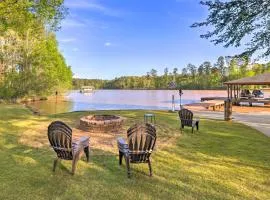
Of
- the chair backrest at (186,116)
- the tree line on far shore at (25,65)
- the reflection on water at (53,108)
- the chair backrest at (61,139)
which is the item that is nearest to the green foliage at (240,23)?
the chair backrest at (186,116)

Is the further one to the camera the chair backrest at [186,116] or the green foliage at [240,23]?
the chair backrest at [186,116]

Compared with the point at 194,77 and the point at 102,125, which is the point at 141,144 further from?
the point at 194,77

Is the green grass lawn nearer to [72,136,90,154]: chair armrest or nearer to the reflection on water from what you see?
[72,136,90,154]: chair armrest

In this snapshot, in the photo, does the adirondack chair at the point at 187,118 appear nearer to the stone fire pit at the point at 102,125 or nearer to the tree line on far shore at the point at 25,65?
the stone fire pit at the point at 102,125

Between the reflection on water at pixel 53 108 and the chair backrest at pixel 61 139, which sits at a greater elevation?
the chair backrest at pixel 61 139

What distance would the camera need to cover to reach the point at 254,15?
24.1ft

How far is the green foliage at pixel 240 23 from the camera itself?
731 cm

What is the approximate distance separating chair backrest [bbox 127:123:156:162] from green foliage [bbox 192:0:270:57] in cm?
434

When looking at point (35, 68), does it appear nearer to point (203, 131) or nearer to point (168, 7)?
point (168, 7)

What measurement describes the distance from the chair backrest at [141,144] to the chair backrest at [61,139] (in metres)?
1.25

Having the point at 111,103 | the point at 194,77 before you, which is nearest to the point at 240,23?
the point at 111,103

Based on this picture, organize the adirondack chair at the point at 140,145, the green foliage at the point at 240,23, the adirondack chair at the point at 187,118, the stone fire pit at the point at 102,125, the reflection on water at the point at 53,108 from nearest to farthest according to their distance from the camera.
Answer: the adirondack chair at the point at 140,145 < the green foliage at the point at 240,23 < the stone fire pit at the point at 102,125 < the adirondack chair at the point at 187,118 < the reflection on water at the point at 53,108

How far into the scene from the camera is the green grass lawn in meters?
4.40

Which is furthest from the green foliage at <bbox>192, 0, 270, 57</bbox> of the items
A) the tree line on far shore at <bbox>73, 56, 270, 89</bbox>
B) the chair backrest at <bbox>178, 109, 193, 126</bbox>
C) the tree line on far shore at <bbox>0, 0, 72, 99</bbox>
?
the tree line on far shore at <bbox>73, 56, 270, 89</bbox>
